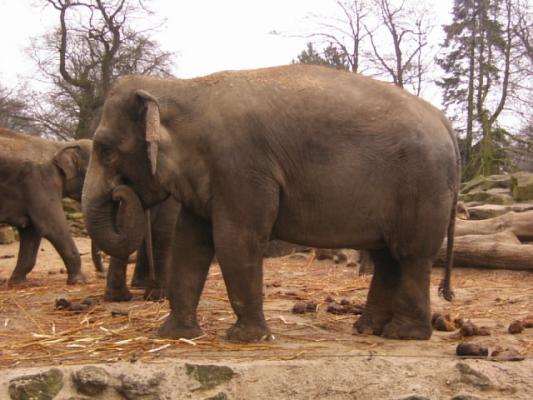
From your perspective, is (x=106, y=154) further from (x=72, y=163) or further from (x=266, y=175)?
(x=72, y=163)

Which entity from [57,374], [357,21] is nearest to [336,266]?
[57,374]

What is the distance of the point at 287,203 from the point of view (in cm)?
440

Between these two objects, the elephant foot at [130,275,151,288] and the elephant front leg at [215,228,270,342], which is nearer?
the elephant front leg at [215,228,270,342]

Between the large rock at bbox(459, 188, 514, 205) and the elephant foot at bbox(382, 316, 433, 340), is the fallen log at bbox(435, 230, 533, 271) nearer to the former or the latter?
the elephant foot at bbox(382, 316, 433, 340)

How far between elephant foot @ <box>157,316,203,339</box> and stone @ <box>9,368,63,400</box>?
98 cm

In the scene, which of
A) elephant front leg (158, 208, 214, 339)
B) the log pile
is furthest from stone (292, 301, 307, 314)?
the log pile

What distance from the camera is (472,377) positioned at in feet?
12.0

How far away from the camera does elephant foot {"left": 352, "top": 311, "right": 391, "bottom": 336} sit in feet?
15.7

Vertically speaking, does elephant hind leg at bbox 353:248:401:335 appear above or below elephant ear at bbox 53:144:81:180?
below

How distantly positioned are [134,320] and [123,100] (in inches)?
69.4

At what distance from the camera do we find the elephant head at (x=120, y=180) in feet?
14.8

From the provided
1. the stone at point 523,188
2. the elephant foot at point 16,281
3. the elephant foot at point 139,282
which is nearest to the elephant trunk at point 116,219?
the elephant foot at point 139,282

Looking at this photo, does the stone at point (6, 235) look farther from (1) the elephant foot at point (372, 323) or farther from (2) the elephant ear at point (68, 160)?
(1) the elephant foot at point (372, 323)

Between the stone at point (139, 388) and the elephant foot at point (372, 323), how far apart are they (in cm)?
175
